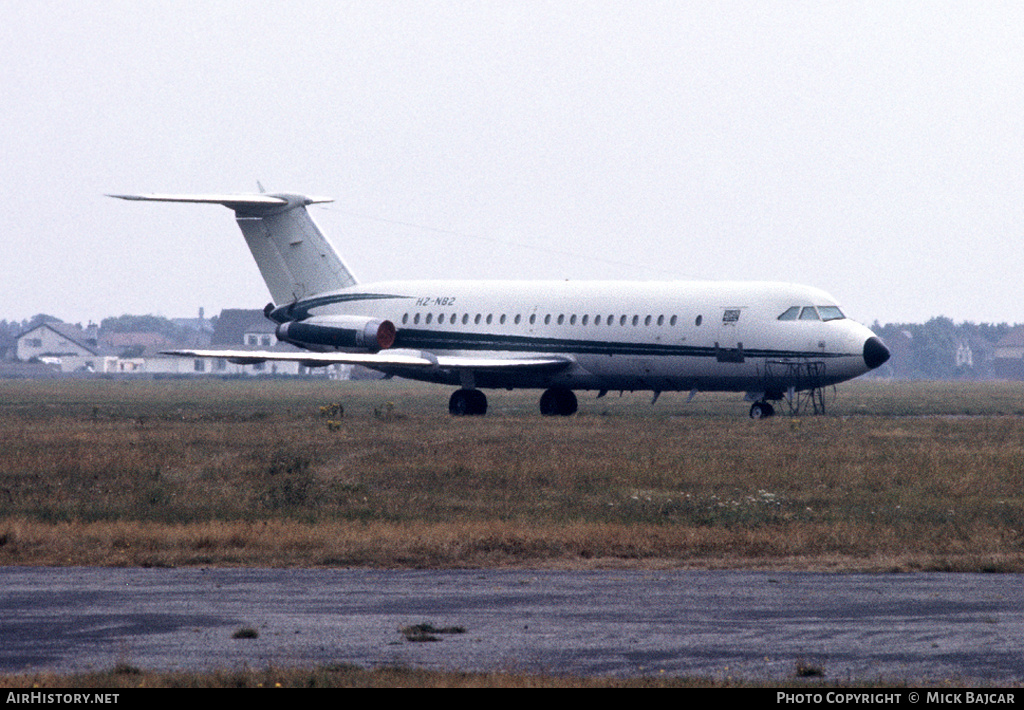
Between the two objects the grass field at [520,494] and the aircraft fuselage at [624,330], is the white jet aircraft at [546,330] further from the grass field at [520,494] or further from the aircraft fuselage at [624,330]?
the grass field at [520,494]

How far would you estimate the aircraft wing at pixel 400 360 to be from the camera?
4331cm

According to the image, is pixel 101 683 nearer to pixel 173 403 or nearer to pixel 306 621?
A: pixel 306 621

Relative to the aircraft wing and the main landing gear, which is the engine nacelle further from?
the main landing gear

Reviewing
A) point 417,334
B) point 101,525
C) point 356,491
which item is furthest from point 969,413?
point 101,525

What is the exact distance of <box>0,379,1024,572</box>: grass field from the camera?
18312 millimetres

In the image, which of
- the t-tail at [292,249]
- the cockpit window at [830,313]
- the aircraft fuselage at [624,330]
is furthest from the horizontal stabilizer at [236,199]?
the cockpit window at [830,313]

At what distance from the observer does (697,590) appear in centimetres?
1505

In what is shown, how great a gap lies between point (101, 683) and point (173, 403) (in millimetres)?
54130

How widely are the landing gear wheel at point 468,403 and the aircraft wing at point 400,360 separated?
116 cm

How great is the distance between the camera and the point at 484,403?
46781 millimetres

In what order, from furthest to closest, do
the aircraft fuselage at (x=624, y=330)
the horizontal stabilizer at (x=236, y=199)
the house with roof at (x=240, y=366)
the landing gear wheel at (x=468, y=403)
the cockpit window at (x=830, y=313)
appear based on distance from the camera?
1. the house with roof at (x=240, y=366)
2. the landing gear wheel at (x=468, y=403)
3. the horizontal stabilizer at (x=236, y=199)
4. the cockpit window at (x=830, y=313)
5. the aircraft fuselage at (x=624, y=330)

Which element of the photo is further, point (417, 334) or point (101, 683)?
point (417, 334)

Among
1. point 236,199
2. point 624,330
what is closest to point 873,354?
point 624,330
